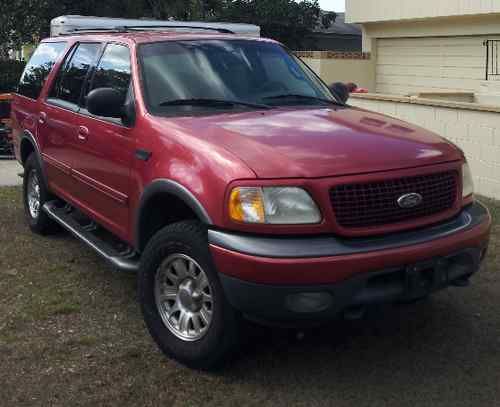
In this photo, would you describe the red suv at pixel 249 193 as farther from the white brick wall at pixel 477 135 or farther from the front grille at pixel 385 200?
the white brick wall at pixel 477 135

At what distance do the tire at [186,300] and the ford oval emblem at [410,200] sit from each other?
1064mm

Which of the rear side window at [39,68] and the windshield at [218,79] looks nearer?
the windshield at [218,79]

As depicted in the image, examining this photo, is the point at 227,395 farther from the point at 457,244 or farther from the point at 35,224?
the point at 35,224

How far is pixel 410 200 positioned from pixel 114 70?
2.51m

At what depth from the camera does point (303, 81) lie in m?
5.60

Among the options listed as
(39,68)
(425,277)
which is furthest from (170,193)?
(39,68)

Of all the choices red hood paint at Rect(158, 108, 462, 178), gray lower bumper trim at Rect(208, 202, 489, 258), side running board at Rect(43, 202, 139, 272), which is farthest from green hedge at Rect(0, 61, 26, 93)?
gray lower bumper trim at Rect(208, 202, 489, 258)

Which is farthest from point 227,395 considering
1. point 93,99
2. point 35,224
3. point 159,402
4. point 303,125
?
point 35,224

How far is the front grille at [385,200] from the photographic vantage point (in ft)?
12.5

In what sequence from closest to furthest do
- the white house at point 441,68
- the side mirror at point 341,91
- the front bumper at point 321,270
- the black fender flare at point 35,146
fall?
1. the front bumper at point 321,270
2. the side mirror at point 341,91
3. the black fender flare at point 35,146
4. the white house at point 441,68

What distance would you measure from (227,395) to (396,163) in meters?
1.54

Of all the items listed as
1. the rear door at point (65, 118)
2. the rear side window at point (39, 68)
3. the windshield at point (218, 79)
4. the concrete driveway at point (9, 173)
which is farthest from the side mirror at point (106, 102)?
the concrete driveway at point (9, 173)

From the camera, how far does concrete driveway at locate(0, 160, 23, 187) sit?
10773mm

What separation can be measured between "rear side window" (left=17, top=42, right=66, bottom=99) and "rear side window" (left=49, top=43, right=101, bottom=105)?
322mm
